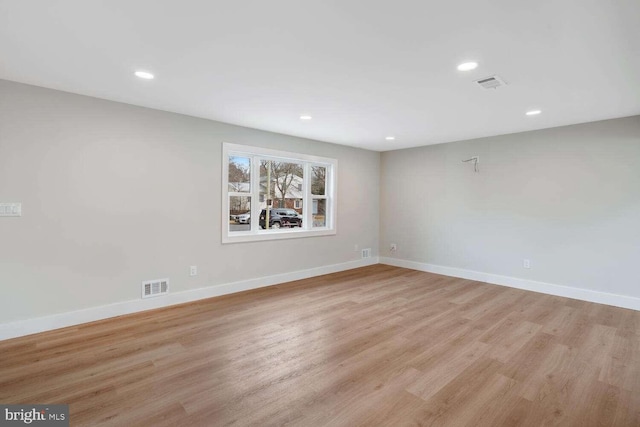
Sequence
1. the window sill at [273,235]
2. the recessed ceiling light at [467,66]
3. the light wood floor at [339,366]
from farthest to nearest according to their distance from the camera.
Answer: the window sill at [273,235]
the recessed ceiling light at [467,66]
the light wood floor at [339,366]

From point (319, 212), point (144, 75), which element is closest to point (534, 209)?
point (319, 212)

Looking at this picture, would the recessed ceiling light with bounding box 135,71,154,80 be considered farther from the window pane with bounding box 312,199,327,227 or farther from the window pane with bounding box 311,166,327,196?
the window pane with bounding box 312,199,327,227

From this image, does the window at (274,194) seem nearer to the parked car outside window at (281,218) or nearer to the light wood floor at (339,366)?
the parked car outside window at (281,218)

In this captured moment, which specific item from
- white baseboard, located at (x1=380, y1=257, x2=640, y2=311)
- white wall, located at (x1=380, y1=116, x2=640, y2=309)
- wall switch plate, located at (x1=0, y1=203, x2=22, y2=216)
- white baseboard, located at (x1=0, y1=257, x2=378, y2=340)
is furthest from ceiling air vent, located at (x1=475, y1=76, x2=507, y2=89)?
wall switch plate, located at (x1=0, y1=203, x2=22, y2=216)

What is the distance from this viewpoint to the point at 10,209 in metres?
2.93

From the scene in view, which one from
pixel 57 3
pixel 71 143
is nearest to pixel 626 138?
pixel 57 3

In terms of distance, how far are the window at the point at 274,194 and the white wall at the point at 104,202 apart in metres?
0.16

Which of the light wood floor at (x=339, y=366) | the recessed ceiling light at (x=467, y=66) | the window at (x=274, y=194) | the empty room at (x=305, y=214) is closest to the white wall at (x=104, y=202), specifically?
the empty room at (x=305, y=214)

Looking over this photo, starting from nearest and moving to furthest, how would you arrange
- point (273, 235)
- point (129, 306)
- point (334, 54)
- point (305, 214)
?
point (334, 54), point (129, 306), point (273, 235), point (305, 214)

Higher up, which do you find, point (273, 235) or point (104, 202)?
point (104, 202)

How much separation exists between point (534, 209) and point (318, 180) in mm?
3474

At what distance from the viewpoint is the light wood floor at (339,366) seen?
1966mm

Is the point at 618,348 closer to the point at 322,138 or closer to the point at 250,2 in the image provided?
the point at 250,2

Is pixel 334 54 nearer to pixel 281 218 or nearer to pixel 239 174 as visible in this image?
pixel 239 174
